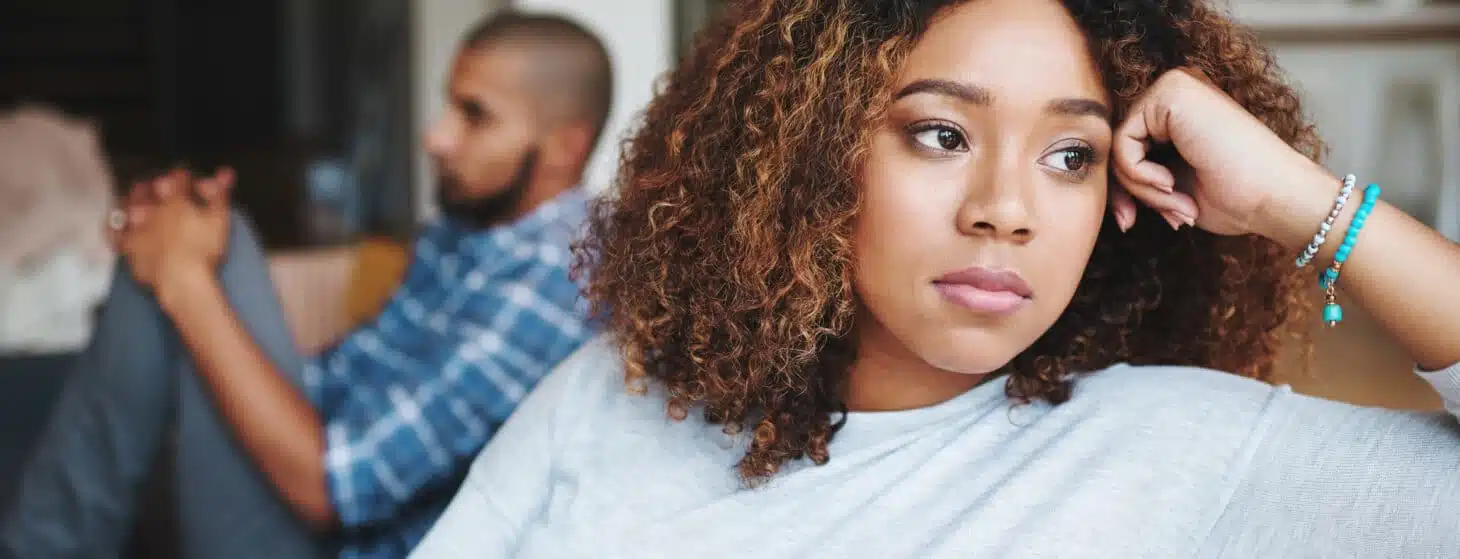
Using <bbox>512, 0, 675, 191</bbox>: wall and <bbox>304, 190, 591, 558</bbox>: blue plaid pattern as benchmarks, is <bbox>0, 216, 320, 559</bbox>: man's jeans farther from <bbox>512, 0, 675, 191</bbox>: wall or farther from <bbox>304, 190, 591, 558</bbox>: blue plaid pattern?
<bbox>512, 0, 675, 191</bbox>: wall

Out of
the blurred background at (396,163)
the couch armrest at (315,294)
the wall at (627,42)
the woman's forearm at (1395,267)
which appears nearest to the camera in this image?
the woman's forearm at (1395,267)

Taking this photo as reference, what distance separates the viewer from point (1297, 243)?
903 mm

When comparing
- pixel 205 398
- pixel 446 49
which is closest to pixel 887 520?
pixel 205 398

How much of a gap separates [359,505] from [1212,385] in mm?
1060

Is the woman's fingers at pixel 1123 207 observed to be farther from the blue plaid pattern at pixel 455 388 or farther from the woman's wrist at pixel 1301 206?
the blue plaid pattern at pixel 455 388

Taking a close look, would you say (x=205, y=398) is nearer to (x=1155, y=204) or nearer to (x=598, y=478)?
(x=598, y=478)

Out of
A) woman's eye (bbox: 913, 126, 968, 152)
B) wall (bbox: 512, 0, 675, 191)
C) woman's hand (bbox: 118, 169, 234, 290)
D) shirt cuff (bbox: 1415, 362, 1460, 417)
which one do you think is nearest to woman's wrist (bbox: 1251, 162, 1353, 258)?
shirt cuff (bbox: 1415, 362, 1460, 417)

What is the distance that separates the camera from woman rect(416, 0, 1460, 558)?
0.90m

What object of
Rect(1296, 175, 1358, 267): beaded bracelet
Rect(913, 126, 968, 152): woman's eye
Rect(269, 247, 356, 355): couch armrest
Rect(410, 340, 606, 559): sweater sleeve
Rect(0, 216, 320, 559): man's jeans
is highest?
Rect(913, 126, 968, 152): woman's eye

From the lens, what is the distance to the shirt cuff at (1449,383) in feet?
2.84

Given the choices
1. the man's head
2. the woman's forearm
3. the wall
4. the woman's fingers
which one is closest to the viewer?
the woman's forearm

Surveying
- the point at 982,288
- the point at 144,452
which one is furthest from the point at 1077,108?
the point at 144,452

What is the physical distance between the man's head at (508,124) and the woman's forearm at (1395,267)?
1.23 metres

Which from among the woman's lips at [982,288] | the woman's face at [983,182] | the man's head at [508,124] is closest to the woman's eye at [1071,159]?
the woman's face at [983,182]
